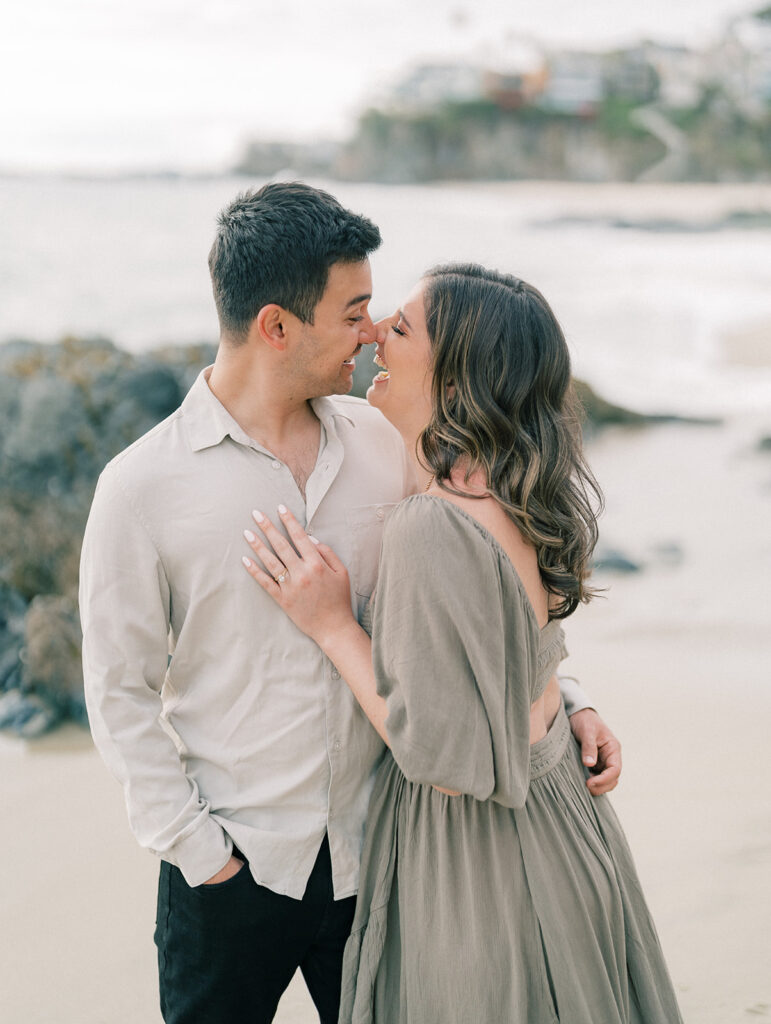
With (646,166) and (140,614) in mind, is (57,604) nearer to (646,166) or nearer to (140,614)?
(140,614)

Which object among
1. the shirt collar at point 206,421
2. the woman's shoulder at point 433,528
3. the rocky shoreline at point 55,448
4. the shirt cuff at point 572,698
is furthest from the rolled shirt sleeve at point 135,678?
the rocky shoreline at point 55,448

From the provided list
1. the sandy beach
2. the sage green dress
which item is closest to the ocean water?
the sandy beach

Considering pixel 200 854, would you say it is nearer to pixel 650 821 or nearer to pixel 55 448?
pixel 650 821

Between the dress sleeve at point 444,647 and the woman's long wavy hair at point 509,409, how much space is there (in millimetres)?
127

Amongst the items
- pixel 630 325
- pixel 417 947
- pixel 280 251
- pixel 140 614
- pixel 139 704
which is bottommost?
pixel 630 325

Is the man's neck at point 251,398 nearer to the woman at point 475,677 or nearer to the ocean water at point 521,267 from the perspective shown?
the woman at point 475,677

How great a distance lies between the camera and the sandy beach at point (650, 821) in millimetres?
2953

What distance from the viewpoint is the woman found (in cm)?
150

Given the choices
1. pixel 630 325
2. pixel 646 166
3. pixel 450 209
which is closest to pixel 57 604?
pixel 630 325

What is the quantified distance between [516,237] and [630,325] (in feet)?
26.1

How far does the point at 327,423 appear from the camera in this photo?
1854 mm

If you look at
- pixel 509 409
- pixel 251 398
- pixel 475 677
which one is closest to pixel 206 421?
pixel 251 398

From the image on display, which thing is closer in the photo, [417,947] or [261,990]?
[417,947]

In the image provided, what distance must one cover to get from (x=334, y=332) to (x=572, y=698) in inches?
33.7
